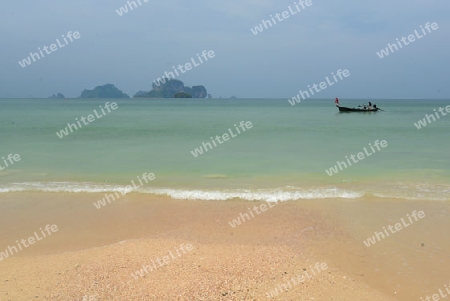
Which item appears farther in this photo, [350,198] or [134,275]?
[350,198]

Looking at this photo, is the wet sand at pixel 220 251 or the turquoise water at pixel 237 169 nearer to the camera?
the wet sand at pixel 220 251

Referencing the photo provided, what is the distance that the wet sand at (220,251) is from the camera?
496 centimetres

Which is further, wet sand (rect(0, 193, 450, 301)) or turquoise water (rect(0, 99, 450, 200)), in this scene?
turquoise water (rect(0, 99, 450, 200))

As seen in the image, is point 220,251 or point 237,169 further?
point 237,169

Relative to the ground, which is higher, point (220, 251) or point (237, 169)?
point (220, 251)

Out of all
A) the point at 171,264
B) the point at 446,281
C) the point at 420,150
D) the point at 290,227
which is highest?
the point at 171,264

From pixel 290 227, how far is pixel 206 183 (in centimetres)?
451

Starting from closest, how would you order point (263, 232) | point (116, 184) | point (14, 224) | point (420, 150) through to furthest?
point (263, 232), point (14, 224), point (116, 184), point (420, 150)

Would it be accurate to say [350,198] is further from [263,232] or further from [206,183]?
[206,183]

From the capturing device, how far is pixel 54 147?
19.8 metres

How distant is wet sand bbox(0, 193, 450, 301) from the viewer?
4.96m

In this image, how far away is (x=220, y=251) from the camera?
6.21 m

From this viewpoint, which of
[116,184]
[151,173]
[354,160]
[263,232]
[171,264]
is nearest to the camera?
[171,264]

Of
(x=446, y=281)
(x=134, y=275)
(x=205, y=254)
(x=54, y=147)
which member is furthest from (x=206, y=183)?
(x=54, y=147)
